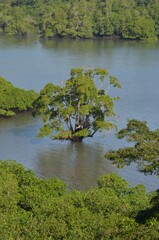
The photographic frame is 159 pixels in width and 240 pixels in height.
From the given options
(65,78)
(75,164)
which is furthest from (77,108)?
(65,78)

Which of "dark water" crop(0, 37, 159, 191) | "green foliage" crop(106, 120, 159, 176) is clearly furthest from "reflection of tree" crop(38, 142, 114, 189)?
"green foliage" crop(106, 120, 159, 176)

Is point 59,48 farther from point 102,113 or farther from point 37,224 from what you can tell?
point 37,224

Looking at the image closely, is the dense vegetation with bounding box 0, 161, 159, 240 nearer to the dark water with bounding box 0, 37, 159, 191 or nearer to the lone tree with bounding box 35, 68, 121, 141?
the dark water with bounding box 0, 37, 159, 191

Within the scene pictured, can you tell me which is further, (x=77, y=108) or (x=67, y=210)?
(x=77, y=108)

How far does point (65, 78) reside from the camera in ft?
140

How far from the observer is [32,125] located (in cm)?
3086

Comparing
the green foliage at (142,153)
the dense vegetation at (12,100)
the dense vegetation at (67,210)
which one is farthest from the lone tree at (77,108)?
the green foliage at (142,153)

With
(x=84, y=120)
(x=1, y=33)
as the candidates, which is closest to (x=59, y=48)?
(x=1, y=33)

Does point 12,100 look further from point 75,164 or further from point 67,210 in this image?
point 67,210

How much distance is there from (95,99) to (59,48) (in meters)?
37.6

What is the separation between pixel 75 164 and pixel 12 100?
8986 mm

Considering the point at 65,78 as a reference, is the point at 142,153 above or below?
above

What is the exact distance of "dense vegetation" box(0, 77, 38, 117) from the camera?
31.9m

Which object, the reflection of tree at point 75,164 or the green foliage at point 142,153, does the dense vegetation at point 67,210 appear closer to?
the green foliage at point 142,153
